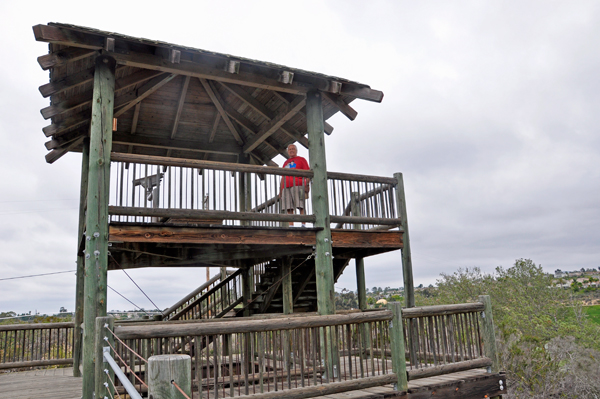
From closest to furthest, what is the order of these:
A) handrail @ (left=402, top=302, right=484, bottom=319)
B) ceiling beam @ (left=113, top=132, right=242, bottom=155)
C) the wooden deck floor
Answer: the wooden deck floor
handrail @ (left=402, top=302, right=484, bottom=319)
ceiling beam @ (left=113, top=132, right=242, bottom=155)

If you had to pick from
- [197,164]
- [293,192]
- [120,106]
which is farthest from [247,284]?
[120,106]

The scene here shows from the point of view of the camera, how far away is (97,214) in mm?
7438

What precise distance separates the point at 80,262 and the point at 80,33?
18.8 feet

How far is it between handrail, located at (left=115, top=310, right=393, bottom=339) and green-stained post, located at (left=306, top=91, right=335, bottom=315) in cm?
259

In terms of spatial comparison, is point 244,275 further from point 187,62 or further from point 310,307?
point 187,62

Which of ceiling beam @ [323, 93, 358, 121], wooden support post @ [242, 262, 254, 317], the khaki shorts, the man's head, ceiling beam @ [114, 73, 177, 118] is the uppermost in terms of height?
ceiling beam @ [114, 73, 177, 118]

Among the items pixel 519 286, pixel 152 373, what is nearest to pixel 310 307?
pixel 152 373

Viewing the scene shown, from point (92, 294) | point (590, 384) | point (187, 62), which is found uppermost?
point (187, 62)

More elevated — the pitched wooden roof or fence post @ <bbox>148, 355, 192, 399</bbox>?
the pitched wooden roof

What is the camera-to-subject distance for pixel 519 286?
29.1 metres

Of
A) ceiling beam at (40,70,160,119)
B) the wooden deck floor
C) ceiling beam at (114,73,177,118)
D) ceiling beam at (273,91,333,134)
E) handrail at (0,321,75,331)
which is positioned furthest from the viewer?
handrail at (0,321,75,331)

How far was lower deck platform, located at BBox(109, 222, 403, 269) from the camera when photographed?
7.94 metres

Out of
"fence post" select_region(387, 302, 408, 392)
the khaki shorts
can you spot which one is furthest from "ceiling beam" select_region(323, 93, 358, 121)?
"fence post" select_region(387, 302, 408, 392)

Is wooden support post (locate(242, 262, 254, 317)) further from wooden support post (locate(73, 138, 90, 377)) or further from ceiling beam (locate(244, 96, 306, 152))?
wooden support post (locate(73, 138, 90, 377))
